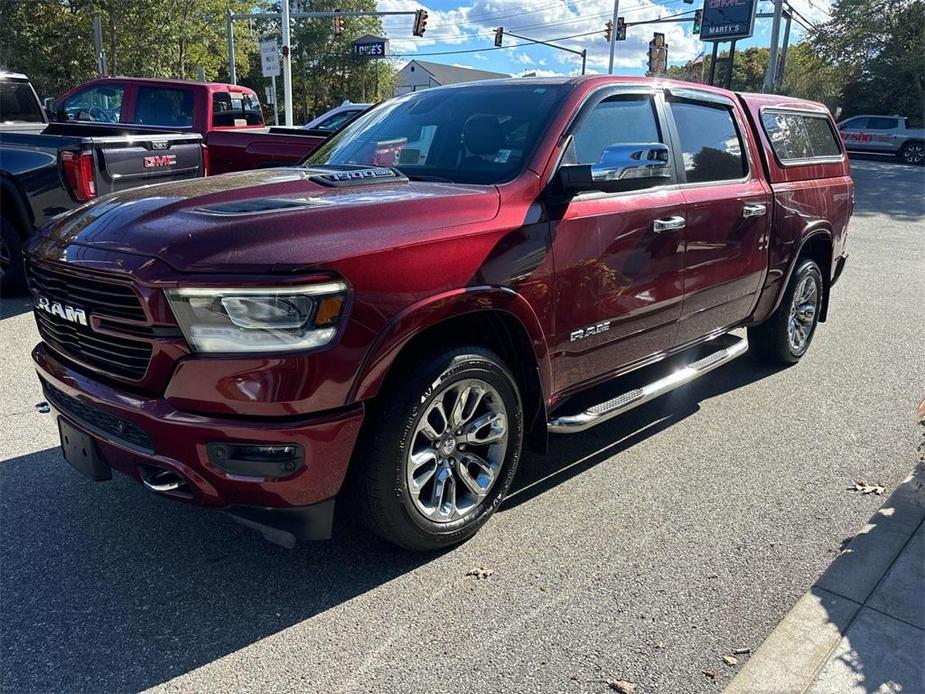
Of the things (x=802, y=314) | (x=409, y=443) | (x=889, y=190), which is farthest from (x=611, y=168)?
(x=889, y=190)

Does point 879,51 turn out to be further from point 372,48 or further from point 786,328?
point 786,328

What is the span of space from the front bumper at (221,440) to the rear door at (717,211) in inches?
93.8

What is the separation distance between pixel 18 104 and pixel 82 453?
7995mm

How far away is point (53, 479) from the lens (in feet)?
11.8

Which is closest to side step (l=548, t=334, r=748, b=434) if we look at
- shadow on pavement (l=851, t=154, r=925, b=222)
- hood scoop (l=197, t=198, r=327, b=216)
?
hood scoop (l=197, t=198, r=327, b=216)

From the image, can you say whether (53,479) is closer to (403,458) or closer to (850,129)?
(403,458)

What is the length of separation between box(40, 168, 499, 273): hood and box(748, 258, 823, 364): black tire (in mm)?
3177

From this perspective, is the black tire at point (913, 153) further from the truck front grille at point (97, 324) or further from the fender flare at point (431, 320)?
the truck front grille at point (97, 324)

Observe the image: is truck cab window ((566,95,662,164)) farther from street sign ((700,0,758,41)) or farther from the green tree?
the green tree

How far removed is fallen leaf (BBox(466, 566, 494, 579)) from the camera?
2963 millimetres

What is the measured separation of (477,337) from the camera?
3.14 meters

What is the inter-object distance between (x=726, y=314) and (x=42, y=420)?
4130 mm

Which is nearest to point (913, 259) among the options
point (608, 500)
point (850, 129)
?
point (608, 500)

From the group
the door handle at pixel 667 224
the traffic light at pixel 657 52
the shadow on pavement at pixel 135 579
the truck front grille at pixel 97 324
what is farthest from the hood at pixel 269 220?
the traffic light at pixel 657 52
